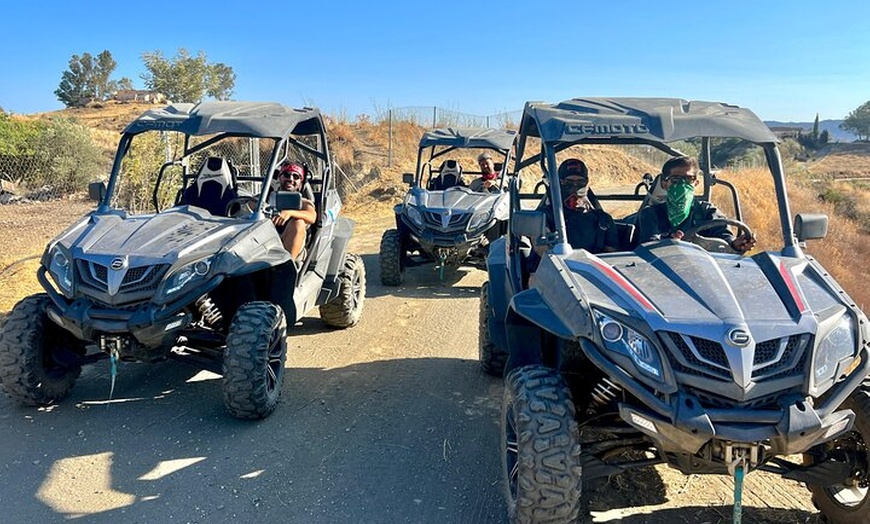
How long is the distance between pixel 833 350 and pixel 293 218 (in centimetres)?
415

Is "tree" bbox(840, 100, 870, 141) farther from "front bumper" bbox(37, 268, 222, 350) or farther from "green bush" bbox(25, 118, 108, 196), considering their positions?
"front bumper" bbox(37, 268, 222, 350)

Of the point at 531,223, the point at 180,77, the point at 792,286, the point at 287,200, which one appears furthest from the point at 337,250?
the point at 180,77

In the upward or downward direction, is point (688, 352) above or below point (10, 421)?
above

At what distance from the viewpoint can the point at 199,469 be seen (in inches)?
149

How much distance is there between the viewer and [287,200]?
4910mm

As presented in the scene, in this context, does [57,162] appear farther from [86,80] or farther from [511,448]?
[86,80]

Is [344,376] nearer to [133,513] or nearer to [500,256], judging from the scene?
[500,256]

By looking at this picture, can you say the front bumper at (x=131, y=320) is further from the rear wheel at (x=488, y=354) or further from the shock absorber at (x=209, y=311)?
the rear wheel at (x=488, y=354)

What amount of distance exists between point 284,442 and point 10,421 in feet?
6.15

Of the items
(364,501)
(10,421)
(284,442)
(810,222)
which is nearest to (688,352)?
(810,222)

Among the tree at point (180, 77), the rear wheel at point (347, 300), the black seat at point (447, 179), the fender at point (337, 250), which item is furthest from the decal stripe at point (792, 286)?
the tree at point (180, 77)

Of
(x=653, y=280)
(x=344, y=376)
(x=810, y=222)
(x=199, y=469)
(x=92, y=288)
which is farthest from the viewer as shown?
(x=344, y=376)

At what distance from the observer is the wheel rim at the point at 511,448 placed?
305 centimetres

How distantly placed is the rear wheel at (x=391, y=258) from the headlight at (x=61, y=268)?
4638 millimetres
